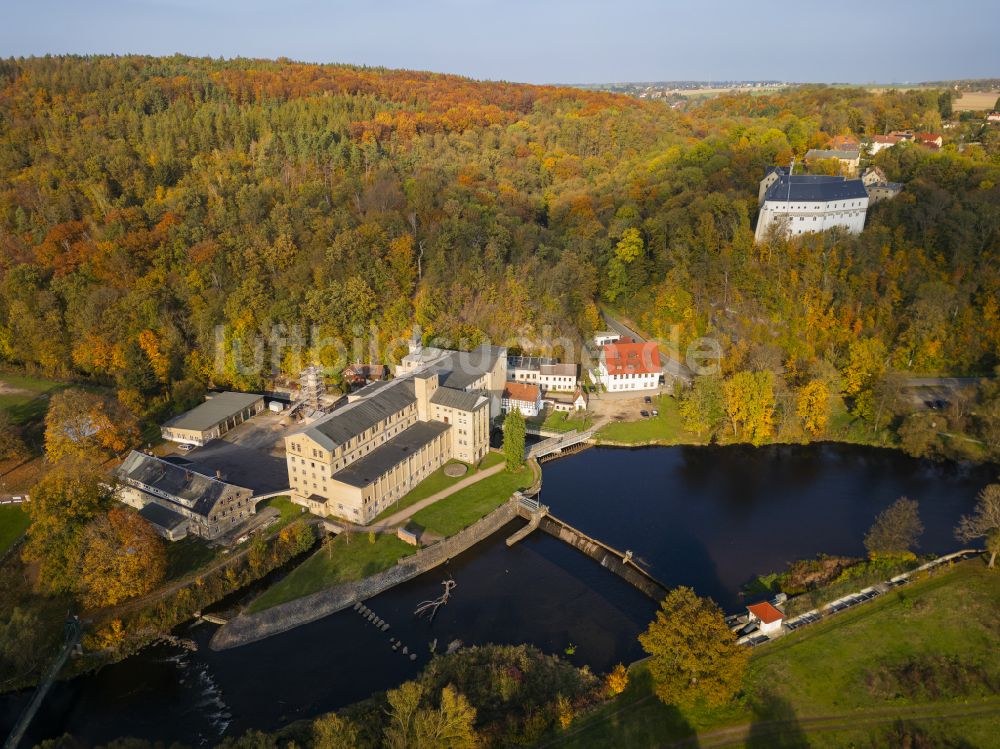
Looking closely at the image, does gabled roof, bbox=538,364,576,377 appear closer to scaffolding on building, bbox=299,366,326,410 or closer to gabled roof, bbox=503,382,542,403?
gabled roof, bbox=503,382,542,403

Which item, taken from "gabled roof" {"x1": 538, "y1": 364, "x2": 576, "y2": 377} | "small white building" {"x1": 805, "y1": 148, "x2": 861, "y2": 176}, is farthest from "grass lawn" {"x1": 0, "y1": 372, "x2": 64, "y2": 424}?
"small white building" {"x1": 805, "y1": 148, "x2": 861, "y2": 176}

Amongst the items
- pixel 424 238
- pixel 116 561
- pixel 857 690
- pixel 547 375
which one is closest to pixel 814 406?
pixel 547 375

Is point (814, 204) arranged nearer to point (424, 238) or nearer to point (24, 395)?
point (424, 238)

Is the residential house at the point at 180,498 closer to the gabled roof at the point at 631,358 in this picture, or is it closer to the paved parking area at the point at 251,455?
the paved parking area at the point at 251,455

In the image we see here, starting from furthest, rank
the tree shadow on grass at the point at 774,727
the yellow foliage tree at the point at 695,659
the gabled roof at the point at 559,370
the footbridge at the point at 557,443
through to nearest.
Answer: the gabled roof at the point at 559,370 < the footbridge at the point at 557,443 < the yellow foliage tree at the point at 695,659 < the tree shadow on grass at the point at 774,727

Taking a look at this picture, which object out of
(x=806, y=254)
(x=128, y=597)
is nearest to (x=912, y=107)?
(x=806, y=254)

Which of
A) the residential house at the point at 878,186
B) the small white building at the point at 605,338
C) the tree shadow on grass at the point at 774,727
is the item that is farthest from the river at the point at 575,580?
the residential house at the point at 878,186
